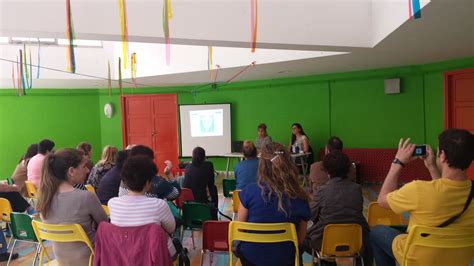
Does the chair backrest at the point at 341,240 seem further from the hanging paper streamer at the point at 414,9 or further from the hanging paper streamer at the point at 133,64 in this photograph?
the hanging paper streamer at the point at 133,64

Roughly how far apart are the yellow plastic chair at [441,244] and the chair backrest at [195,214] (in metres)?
1.77

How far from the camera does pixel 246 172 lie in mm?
3834

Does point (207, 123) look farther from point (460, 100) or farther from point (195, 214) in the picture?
point (195, 214)

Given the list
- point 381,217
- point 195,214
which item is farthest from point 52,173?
point 381,217

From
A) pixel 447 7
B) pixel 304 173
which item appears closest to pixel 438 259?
pixel 447 7

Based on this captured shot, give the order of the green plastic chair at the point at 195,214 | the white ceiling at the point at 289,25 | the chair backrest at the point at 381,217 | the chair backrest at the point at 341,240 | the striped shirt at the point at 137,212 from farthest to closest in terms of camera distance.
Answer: the white ceiling at the point at 289,25 → the green plastic chair at the point at 195,214 → the chair backrest at the point at 381,217 → the chair backrest at the point at 341,240 → the striped shirt at the point at 137,212

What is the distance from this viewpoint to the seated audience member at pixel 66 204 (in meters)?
2.20

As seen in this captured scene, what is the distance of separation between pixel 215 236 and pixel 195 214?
0.70 m

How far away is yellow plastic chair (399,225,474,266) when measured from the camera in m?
1.71

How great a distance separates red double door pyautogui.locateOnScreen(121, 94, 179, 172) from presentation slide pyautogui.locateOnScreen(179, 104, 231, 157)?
514 mm

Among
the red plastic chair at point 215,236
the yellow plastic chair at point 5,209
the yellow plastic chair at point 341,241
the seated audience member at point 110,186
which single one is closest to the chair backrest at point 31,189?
the yellow plastic chair at point 5,209

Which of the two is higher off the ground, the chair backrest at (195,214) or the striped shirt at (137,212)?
the striped shirt at (137,212)

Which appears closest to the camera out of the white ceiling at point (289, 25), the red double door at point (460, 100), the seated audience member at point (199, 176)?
the white ceiling at point (289, 25)

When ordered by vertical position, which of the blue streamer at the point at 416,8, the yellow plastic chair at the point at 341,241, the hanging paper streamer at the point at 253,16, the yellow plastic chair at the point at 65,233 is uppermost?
the hanging paper streamer at the point at 253,16
